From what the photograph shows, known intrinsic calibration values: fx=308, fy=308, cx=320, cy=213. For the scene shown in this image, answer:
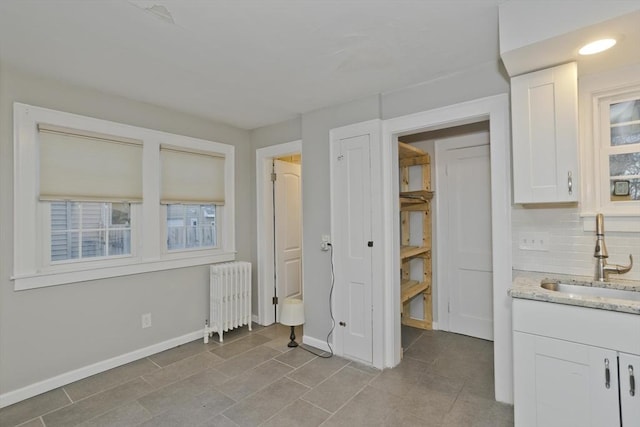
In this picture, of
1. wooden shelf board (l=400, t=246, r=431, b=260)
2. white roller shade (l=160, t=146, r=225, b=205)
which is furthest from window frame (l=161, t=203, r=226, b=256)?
wooden shelf board (l=400, t=246, r=431, b=260)

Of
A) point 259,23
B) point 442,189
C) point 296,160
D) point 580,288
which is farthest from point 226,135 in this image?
point 580,288

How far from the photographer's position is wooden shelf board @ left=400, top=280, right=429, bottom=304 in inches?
124

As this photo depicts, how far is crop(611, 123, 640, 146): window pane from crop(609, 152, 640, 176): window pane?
0.27ft

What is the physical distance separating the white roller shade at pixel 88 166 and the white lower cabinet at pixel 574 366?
3229 mm

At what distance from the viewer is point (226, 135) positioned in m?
3.76

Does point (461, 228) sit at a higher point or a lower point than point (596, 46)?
lower

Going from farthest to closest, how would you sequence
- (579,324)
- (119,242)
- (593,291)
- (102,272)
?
(119,242), (102,272), (593,291), (579,324)

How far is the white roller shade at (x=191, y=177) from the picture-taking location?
3.19 m

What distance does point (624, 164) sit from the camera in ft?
6.32

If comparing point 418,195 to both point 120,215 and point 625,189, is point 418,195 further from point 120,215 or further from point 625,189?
point 120,215

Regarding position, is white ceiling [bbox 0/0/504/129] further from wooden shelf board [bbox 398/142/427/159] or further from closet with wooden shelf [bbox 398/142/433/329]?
closet with wooden shelf [bbox 398/142/433/329]

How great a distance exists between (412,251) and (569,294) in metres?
1.68

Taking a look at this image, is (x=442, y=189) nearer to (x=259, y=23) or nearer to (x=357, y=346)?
(x=357, y=346)

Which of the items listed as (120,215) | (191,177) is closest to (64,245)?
(120,215)
